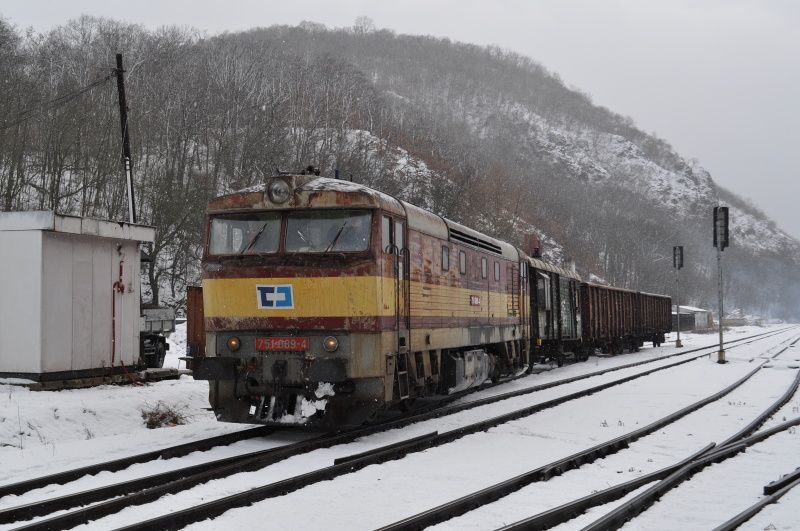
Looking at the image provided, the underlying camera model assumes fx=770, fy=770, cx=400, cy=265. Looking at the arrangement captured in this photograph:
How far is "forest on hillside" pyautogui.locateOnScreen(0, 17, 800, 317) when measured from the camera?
38625 mm

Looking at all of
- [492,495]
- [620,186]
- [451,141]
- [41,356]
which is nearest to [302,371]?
[492,495]

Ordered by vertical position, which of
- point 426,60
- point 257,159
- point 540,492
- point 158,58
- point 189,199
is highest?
point 426,60

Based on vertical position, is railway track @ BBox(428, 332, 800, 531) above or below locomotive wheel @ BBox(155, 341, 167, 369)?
below

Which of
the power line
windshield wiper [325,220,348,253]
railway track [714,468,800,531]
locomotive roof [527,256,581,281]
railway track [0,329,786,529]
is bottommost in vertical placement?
railway track [714,468,800,531]

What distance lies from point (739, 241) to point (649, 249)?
263 feet

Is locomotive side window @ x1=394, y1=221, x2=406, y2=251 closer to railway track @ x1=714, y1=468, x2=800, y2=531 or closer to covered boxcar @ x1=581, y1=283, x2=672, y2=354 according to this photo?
railway track @ x1=714, y1=468, x2=800, y2=531

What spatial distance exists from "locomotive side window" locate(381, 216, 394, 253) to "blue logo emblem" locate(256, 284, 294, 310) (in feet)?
4.89

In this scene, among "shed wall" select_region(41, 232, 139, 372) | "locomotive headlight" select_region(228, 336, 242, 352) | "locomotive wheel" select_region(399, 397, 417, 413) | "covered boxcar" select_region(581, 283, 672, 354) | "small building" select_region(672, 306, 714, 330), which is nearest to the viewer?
"locomotive headlight" select_region(228, 336, 242, 352)

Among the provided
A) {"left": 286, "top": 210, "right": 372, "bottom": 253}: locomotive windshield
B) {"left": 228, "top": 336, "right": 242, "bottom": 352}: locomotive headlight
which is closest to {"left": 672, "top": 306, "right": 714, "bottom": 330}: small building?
{"left": 286, "top": 210, "right": 372, "bottom": 253}: locomotive windshield

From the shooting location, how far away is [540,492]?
25.6 ft

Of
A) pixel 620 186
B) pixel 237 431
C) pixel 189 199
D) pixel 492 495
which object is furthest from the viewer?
pixel 620 186

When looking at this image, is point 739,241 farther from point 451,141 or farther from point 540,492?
point 540,492

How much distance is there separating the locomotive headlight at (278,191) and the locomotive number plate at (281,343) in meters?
1.98

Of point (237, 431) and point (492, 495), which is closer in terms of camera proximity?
point (492, 495)
